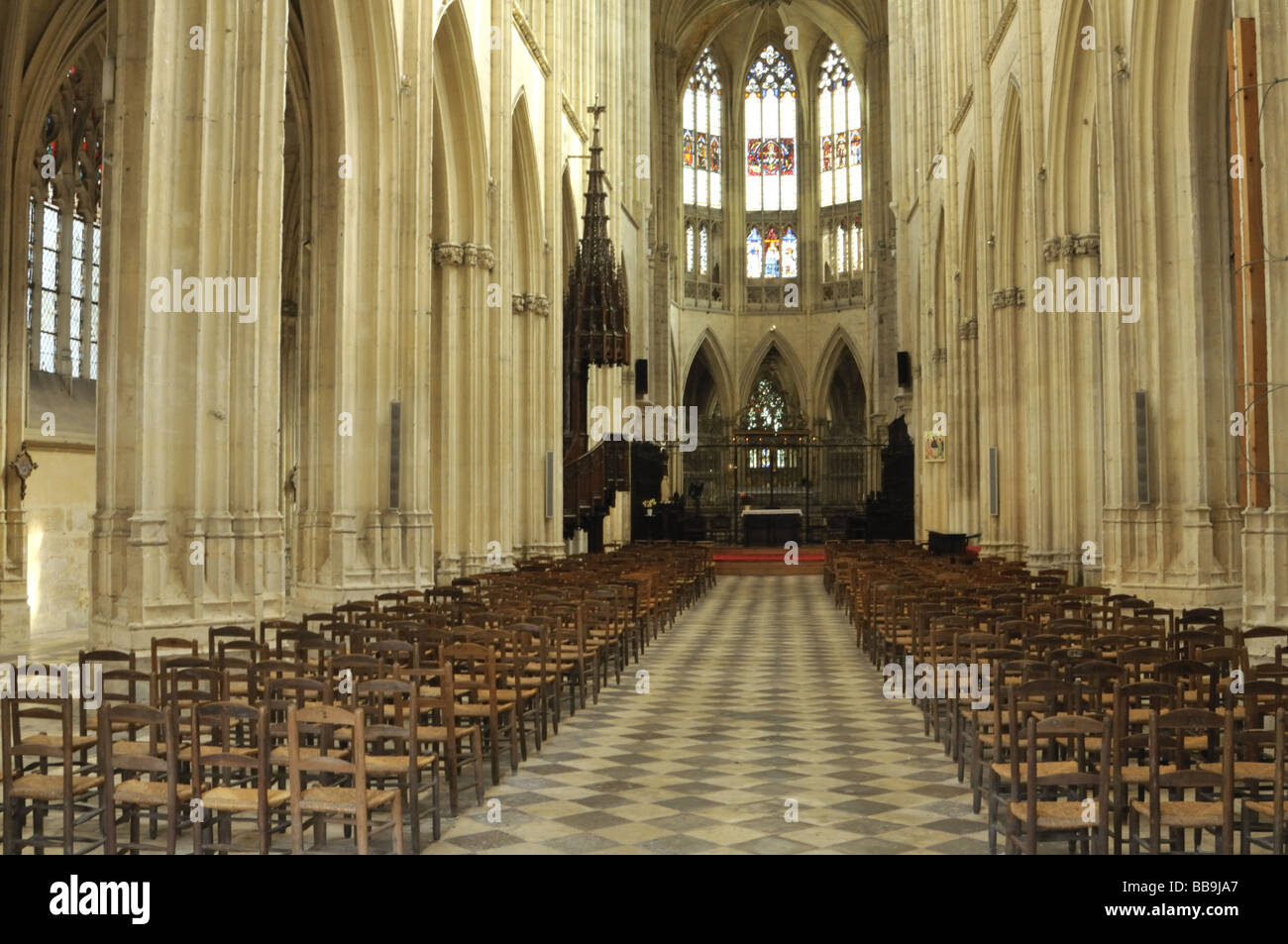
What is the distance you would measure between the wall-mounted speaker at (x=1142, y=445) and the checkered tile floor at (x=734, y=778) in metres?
4.51

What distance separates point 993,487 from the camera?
25297 millimetres

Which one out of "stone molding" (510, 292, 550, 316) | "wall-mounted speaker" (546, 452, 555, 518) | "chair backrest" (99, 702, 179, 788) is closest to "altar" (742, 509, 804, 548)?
"wall-mounted speaker" (546, 452, 555, 518)

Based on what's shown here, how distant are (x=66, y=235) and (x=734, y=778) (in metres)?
17.6

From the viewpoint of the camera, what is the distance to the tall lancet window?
19797 millimetres

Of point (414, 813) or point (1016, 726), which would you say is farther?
point (414, 813)

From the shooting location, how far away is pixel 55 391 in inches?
776

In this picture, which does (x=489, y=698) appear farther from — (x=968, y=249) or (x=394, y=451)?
(x=968, y=249)

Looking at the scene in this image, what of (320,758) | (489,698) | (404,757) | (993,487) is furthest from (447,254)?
(320,758)

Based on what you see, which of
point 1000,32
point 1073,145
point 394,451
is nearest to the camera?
point 394,451

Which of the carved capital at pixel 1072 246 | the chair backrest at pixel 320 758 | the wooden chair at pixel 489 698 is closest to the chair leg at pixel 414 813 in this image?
the chair backrest at pixel 320 758

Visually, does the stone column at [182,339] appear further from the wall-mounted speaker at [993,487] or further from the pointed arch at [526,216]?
the wall-mounted speaker at [993,487]

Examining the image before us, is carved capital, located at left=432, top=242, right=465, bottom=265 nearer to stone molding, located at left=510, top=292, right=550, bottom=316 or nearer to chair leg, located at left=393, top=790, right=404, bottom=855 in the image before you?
stone molding, located at left=510, top=292, right=550, bottom=316

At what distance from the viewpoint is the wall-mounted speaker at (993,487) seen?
2516 centimetres
